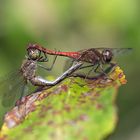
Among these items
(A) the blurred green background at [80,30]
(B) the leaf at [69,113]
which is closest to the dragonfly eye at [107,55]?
(B) the leaf at [69,113]

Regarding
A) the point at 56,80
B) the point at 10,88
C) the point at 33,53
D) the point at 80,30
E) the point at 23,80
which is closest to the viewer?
the point at 56,80

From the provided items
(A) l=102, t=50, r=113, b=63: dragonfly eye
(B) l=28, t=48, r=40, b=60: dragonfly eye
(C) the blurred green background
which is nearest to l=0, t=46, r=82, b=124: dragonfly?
(B) l=28, t=48, r=40, b=60: dragonfly eye

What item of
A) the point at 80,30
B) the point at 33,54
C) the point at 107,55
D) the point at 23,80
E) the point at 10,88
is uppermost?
the point at 33,54

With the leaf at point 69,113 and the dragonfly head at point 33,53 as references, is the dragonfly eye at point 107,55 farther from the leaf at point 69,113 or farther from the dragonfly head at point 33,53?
the dragonfly head at point 33,53

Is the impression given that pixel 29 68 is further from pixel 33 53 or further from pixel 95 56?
pixel 95 56

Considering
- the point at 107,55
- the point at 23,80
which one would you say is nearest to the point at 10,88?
the point at 23,80

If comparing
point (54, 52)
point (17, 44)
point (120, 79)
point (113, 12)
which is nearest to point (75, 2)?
point (113, 12)
